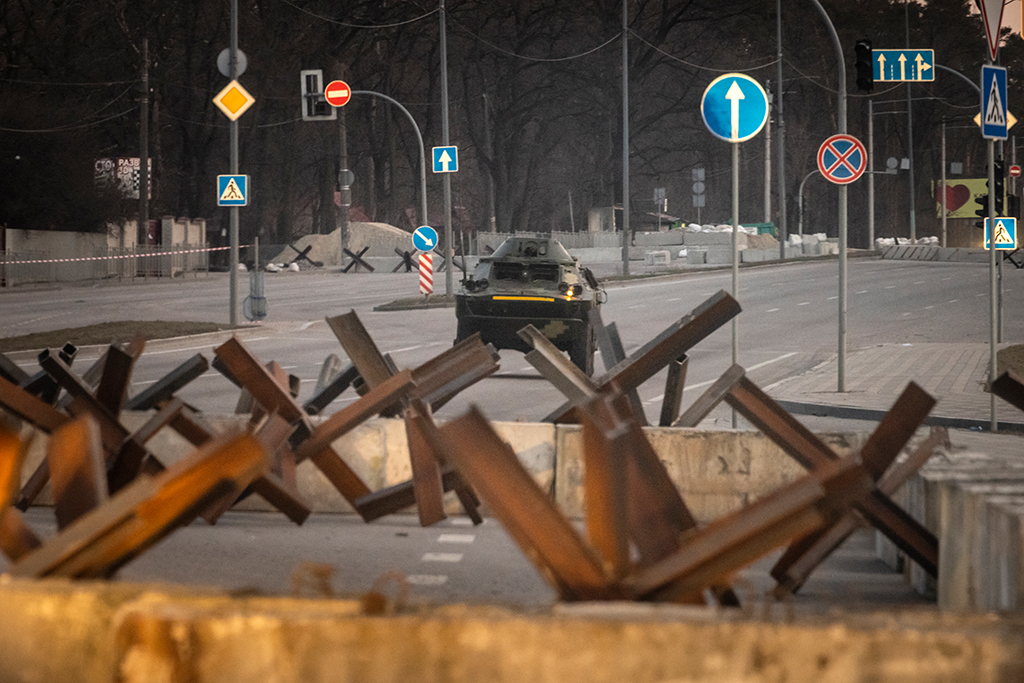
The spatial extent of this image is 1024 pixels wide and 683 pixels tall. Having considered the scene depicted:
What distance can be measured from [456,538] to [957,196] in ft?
255

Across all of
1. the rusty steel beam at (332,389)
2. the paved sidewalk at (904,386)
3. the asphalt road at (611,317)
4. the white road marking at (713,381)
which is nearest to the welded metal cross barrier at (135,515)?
the rusty steel beam at (332,389)

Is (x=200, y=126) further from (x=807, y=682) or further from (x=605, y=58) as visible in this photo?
(x=807, y=682)

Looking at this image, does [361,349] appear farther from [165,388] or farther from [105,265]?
[105,265]

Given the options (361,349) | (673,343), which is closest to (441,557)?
(361,349)

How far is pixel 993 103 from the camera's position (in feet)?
39.4

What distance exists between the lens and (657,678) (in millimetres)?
2576

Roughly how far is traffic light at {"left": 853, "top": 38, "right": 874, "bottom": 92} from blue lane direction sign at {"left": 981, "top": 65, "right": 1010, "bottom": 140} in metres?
5.48

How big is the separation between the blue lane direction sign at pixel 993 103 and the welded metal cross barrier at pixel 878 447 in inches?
265

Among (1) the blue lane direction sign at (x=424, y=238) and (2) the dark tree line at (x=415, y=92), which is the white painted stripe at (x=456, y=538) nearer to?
(1) the blue lane direction sign at (x=424, y=238)

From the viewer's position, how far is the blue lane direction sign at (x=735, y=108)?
1127cm

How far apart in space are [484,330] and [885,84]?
6348 centimetres

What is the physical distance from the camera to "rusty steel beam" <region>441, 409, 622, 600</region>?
2957 mm

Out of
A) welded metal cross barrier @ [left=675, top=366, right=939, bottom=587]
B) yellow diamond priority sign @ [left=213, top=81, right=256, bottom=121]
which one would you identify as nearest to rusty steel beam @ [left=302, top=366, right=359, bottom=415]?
welded metal cross barrier @ [left=675, top=366, right=939, bottom=587]

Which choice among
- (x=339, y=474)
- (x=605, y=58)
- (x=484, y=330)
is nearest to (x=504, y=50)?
(x=605, y=58)
